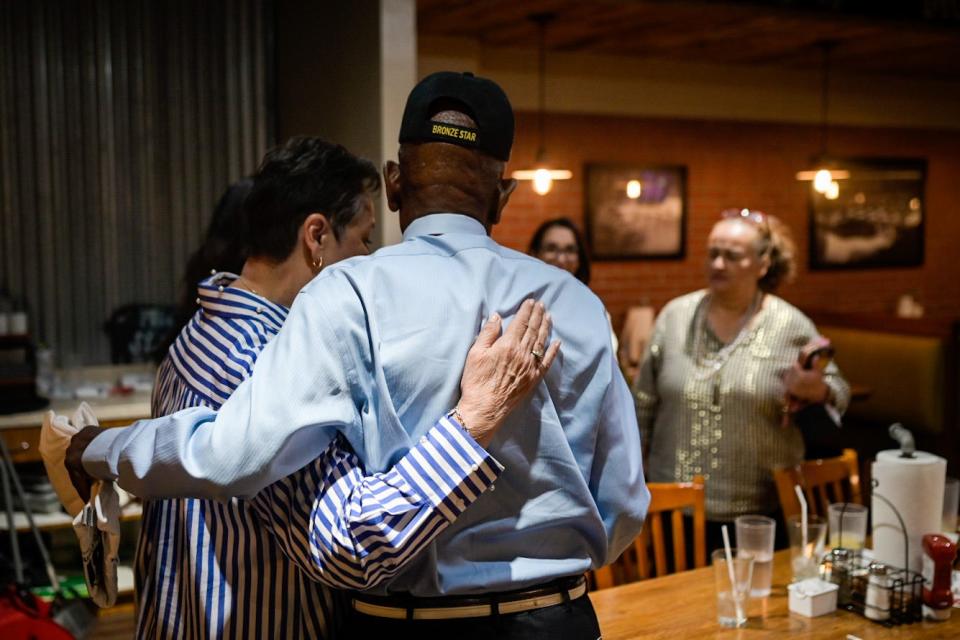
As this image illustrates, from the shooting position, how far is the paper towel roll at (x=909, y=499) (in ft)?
7.05

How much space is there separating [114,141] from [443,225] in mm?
3482

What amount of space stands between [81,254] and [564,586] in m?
3.58

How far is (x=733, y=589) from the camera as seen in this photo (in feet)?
6.84

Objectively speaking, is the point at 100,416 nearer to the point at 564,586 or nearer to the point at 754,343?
the point at 754,343

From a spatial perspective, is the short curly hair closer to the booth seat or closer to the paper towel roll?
the paper towel roll

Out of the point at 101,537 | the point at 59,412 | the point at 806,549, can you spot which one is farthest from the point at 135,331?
A: the point at 806,549

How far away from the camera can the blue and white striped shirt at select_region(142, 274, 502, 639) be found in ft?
3.98

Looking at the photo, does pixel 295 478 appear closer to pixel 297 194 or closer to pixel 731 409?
pixel 297 194

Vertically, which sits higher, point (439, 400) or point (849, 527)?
point (439, 400)

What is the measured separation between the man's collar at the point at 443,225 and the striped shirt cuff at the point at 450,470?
28 centimetres

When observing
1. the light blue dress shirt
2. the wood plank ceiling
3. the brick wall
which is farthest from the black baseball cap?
the brick wall

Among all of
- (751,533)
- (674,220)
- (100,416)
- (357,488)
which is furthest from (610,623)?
(674,220)

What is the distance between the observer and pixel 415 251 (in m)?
1.34

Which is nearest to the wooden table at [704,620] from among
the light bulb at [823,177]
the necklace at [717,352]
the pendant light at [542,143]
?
the necklace at [717,352]
